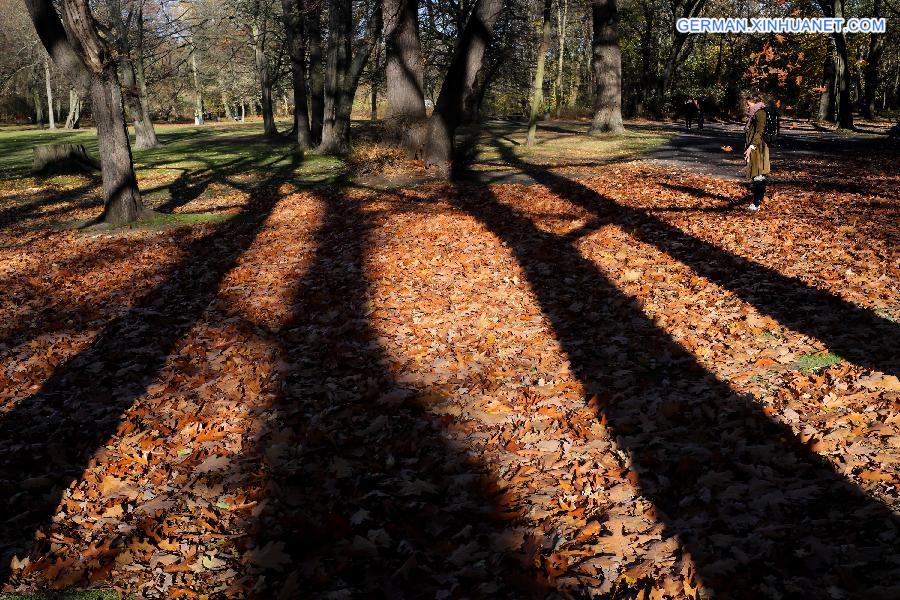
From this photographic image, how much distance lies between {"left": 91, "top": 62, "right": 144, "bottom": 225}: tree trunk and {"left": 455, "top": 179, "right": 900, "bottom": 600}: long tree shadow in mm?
8979

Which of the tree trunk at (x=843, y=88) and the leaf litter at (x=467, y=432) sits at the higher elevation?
the tree trunk at (x=843, y=88)

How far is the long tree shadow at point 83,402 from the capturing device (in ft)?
14.4

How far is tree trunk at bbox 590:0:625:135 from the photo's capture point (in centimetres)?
2452

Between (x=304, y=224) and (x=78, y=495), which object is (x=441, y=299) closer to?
(x=78, y=495)

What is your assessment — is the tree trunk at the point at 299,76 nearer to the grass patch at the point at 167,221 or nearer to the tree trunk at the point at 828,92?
the grass patch at the point at 167,221

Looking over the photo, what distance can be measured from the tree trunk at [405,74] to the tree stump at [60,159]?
1080cm

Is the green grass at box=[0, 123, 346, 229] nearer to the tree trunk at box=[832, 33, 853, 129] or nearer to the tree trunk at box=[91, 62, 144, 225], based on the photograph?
the tree trunk at box=[91, 62, 144, 225]

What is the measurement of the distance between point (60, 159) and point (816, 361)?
2182cm

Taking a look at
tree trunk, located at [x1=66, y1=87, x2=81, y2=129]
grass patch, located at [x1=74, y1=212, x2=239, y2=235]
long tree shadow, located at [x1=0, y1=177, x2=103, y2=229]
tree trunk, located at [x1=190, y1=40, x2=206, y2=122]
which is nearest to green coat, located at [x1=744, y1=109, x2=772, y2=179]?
grass patch, located at [x1=74, y1=212, x2=239, y2=235]

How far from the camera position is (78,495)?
175 inches

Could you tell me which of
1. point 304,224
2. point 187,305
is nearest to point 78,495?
point 187,305

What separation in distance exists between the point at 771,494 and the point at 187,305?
708 cm

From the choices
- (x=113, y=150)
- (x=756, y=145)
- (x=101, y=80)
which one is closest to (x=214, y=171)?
(x=113, y=150)

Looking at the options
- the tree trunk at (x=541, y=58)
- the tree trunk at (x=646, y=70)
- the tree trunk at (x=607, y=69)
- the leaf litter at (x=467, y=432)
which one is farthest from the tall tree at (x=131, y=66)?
the tree trunk at (x=646, y=70)
